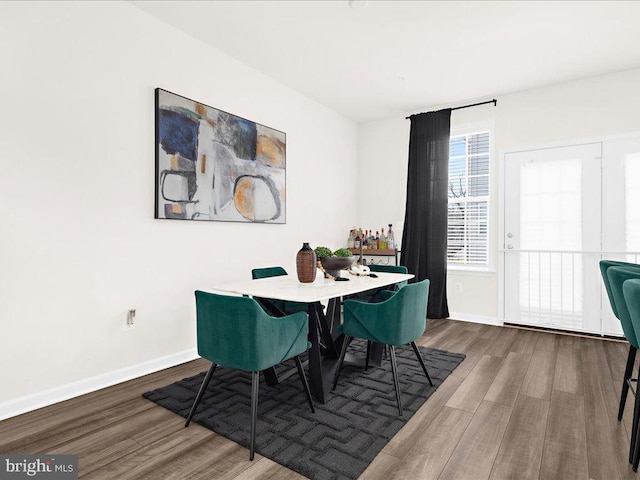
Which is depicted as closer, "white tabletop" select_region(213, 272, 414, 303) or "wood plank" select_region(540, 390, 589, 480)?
"wood plank" select_region(540, 390, 589, 480)

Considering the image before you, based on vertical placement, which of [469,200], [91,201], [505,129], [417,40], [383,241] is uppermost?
[417,40]

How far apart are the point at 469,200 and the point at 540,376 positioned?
2405mm

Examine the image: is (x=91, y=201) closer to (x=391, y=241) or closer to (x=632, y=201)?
(x=391, y=241)

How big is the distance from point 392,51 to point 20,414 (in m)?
3.80

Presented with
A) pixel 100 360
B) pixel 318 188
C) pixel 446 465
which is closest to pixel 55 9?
pixel 100 360

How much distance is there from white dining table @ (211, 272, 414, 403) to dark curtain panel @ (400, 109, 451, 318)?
1.96m

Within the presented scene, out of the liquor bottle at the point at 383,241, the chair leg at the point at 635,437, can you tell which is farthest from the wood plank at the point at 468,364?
the liquor bottle at the point at 383,241

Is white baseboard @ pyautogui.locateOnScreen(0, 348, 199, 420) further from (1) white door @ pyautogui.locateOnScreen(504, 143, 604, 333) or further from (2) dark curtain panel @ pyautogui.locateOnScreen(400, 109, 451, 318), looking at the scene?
(1) white door @ pyautogui.locateOnScreen(504, 143, 604, 333)

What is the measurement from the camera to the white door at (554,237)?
12.7 feet

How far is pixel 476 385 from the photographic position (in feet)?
8.56

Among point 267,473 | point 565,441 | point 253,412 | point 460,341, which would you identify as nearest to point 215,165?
point 253,412

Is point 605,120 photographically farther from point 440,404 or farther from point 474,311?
point 440,404

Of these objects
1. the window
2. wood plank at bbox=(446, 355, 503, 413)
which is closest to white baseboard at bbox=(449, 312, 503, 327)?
the window

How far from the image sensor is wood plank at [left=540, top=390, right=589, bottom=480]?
64.9 inches
